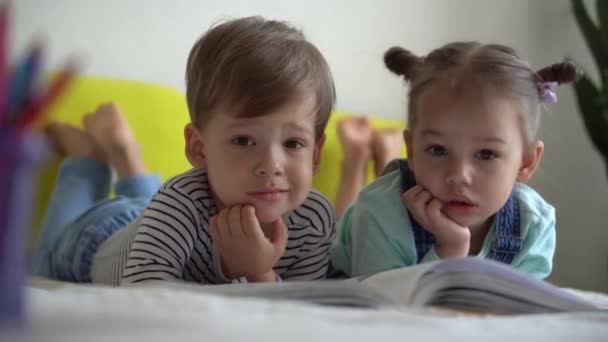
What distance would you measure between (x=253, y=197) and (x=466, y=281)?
0.38 metres

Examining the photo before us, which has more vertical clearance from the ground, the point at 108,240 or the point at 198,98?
the point at 198,98

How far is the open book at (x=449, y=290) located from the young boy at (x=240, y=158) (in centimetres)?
29

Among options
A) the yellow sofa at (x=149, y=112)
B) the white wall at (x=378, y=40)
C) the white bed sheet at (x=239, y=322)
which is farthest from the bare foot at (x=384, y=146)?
the white bed sheet at (x=239, y=322)

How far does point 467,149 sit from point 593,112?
116cm

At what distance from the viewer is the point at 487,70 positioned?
39.4 inches

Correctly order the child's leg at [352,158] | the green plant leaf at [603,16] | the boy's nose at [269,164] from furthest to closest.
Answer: the green plant leaf at [603,16], the child's leg at [352,158], the boy's nose at [269,164]

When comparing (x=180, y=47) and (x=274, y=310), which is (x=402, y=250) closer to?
(x=274, y=310)

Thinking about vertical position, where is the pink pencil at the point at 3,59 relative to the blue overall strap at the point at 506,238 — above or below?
above

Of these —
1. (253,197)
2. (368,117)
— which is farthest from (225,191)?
(368,117)

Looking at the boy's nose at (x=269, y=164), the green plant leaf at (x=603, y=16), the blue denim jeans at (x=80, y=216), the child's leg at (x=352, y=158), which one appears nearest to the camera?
the boy's nose at (x=269, y=164)

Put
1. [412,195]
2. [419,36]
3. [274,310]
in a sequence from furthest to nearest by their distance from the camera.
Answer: [419,36] < [412,195] < [274,310]

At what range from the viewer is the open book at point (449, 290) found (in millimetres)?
567

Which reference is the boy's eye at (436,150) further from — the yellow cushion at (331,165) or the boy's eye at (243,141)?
the yellow cushion at (331,165)

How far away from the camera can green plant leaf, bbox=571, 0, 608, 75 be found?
6.47 ft
